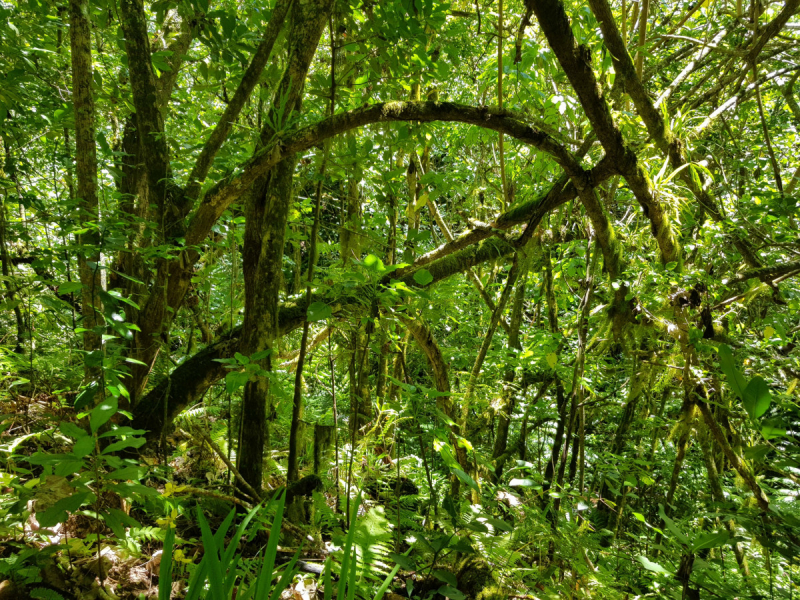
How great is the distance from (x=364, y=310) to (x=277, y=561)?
3.99 ft

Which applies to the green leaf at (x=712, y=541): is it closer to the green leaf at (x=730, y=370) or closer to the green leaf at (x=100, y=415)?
the green leaf at (x=730, y=370)

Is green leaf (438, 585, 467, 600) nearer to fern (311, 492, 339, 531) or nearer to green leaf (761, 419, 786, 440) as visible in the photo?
fern (311, 492, 339, 531)

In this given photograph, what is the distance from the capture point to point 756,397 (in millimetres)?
1066

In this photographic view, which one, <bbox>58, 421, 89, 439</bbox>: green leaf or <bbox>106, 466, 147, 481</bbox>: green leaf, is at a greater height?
<bbox>58, 421, 89, 439</bbox>: green leaf

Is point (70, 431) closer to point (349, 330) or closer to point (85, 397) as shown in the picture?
point (85, 397)

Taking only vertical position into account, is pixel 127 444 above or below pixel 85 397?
below

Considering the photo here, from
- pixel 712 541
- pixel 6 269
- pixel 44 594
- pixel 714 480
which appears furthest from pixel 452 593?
pixel 6 269

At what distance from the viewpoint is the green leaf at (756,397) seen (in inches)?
41.1

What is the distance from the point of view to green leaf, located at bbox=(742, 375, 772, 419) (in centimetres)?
104

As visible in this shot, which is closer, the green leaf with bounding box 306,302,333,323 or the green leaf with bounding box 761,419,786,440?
the green leaf with bounding box 761,419,786,440

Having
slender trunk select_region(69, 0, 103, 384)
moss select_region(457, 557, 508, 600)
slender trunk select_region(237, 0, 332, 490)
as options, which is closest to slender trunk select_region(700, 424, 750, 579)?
moss select_region(457, 557, 508, 600)

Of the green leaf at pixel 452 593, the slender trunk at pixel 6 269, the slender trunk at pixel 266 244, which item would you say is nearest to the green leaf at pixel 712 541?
the green leaf at pixel 452 593

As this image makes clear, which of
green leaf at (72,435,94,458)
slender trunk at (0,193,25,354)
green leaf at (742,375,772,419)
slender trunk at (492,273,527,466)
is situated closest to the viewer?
green leaf at (742,375,772,419)

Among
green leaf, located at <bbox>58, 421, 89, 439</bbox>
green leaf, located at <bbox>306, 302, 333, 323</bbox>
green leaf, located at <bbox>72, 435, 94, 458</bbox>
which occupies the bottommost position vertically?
green leaf, located at <bbox>72, 435, 94, 458</bbox>
